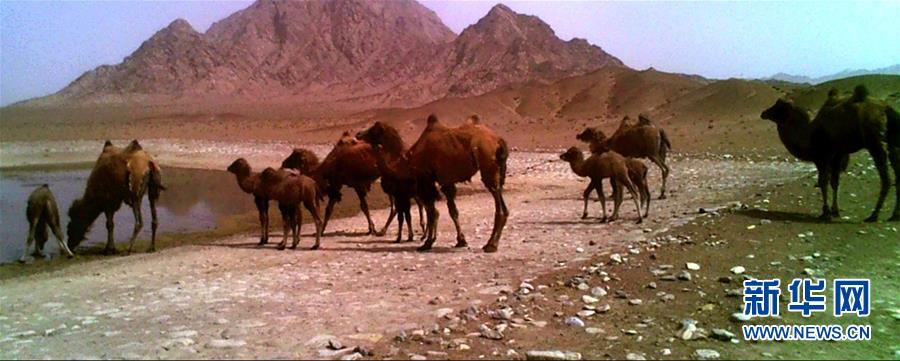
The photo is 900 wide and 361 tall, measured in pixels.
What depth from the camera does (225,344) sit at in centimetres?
732

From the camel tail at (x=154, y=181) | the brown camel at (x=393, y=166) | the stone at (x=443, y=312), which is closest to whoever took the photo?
the stone at (x=443, y=312)

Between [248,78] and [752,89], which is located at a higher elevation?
[248,78]

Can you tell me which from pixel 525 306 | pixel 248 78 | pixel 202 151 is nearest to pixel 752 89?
pixel 202 151

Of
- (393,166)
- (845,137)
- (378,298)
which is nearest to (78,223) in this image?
(393,166)

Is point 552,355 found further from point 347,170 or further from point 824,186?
point 347,170

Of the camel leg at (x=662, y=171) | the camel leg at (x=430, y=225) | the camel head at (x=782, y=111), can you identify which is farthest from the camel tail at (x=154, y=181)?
the camel head at (x=782, y=111)

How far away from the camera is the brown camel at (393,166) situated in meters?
14.6

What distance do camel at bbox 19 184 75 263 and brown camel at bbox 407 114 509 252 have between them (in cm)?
→ 811

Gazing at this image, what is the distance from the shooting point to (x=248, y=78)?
165m

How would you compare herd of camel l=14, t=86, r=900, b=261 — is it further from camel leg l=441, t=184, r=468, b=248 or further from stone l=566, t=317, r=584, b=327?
stone l=566, t=317, r=584, b=327

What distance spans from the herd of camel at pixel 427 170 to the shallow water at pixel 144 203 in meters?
1.40

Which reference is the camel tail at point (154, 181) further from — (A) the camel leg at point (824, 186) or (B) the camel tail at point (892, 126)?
(B) the camel tail at point (892, 126)

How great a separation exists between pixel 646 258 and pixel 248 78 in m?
163

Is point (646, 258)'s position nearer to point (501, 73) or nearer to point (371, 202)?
point (371, 202)
